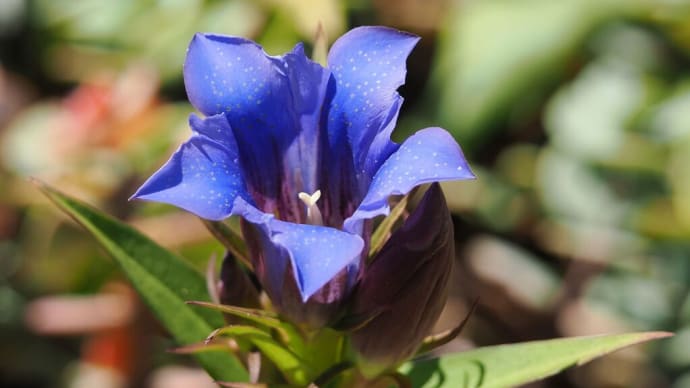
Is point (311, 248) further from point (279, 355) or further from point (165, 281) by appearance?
point (165, 281)

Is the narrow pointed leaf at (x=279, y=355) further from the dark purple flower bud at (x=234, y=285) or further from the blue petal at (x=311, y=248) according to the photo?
the blue petal at (x=311, y=248)

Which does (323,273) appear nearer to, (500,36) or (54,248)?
(54,248)

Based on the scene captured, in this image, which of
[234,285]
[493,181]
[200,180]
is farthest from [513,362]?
[493,181]

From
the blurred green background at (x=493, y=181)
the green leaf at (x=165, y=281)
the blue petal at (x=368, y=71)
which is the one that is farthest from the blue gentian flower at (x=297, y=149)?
the blurred green background at (x=493, y=181)

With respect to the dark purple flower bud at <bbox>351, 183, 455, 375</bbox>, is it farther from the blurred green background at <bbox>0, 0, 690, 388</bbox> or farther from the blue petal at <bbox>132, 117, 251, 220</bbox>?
the blurred green background at <bbox>0, 0, 690, 388</bbox>

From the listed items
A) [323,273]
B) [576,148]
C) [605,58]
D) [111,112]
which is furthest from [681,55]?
[323,273]

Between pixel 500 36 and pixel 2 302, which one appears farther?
pixel 500 36
